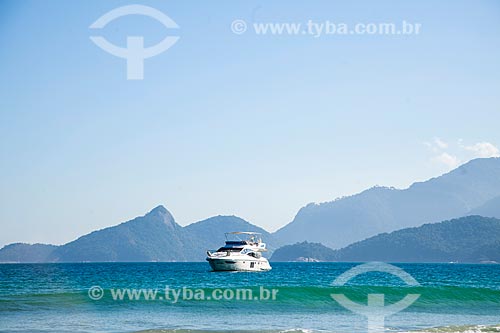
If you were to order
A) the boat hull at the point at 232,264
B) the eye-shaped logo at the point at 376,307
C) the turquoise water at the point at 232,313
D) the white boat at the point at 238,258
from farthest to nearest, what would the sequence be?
the white boat at the point at 238,258 < the boat hull at the point at 232,264 < the eye-shaped logo at the point at 376,307 < the turquoise water at the point at 232,313

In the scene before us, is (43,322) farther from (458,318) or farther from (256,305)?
(458,318)

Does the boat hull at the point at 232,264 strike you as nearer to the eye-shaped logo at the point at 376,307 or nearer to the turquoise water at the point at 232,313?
the turquoise water at the point at 232,313

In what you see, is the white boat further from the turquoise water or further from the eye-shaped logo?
the eye-shaped logo

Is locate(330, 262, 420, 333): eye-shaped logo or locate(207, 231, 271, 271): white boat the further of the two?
locate(207, 231, 271, 271): white boat

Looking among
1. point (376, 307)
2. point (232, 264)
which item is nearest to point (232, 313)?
point (376, 307)

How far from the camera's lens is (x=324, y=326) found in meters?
29.7

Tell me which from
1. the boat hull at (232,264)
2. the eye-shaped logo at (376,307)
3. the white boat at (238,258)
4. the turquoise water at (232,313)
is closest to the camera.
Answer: the turquoise water at (232,313)

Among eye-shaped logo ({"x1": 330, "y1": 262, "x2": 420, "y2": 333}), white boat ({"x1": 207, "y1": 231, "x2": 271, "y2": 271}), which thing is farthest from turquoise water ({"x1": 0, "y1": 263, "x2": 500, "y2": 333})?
white boat ({"x1": 207, "y1": 231, "x2": 271, "y2": 271})

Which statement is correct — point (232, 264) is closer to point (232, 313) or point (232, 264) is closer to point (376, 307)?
point (376, 307)

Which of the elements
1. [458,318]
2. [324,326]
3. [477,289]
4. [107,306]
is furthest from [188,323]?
[477,289]

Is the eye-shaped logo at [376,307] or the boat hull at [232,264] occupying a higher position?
the boat hull at [232,264]

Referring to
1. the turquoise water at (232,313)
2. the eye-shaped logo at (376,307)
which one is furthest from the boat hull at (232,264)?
the eye-shaped logo at (376,307)

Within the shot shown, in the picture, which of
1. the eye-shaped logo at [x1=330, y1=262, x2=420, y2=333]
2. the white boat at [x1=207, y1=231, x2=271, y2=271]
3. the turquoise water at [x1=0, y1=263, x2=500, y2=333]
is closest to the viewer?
the turquoise water at [x1=0, y1=263, x2=500, y2=333]

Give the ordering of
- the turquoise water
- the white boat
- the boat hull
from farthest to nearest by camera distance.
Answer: the white boat, the boat hull, the turquoise water
